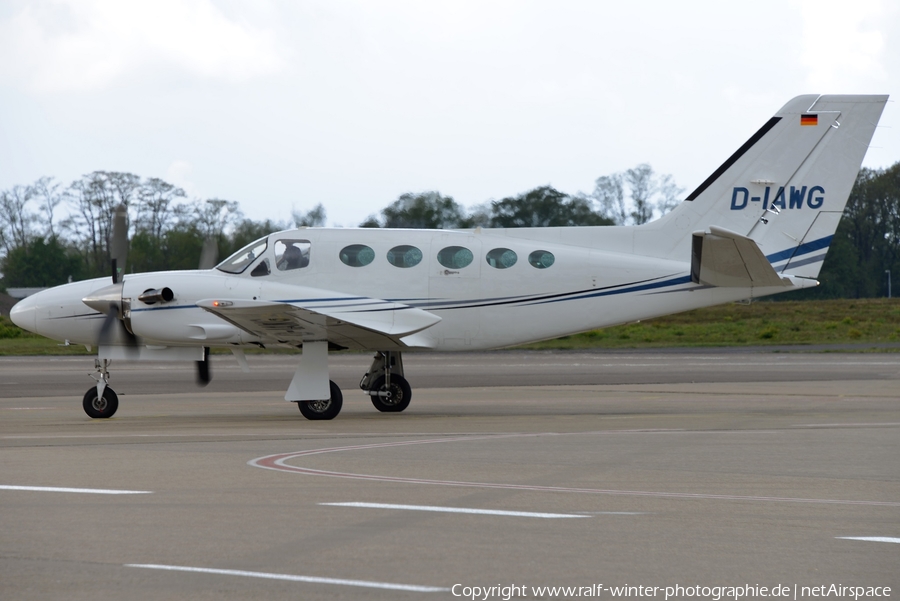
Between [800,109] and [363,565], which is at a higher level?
[800,109]

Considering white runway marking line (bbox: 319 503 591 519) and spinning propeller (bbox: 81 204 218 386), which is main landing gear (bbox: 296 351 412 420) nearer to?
spinning propeller (bbox: 81 204 218 386)

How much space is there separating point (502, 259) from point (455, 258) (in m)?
0.84

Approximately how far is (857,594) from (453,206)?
24405 millimetres

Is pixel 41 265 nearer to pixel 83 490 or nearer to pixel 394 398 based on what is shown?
pixel 394 398

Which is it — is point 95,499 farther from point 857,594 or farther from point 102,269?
point 102,269

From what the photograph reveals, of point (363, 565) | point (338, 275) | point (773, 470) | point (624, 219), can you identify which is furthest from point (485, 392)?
point (624, 219)

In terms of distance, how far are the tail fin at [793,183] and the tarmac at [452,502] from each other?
3.03 metres

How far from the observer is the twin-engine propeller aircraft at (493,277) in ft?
54.0

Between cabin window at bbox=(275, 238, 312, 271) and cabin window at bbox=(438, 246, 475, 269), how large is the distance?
2410mm

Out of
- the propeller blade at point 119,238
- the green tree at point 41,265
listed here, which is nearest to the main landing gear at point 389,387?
the propeller blade at point 119,238

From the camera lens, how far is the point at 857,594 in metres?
4.93

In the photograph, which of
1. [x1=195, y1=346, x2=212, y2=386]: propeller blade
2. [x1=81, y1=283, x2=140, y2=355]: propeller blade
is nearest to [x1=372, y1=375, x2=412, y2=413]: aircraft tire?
[x1=195, y1=346, x2=212, y2=386]: propeller blade

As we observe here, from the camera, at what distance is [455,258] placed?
1688cm

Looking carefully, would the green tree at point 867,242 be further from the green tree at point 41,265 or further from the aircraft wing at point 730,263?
the aircraft wing at point 730,263
